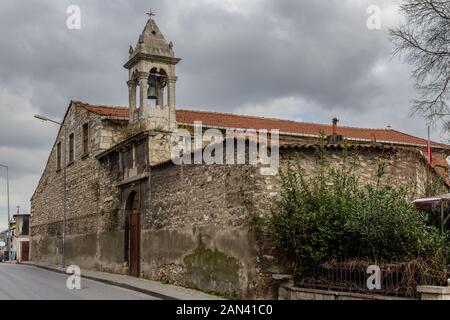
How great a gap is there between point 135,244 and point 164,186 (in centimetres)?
338

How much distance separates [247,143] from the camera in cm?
1347

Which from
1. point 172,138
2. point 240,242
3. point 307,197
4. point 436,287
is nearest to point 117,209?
point 172,138

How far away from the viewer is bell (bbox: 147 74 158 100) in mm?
21328

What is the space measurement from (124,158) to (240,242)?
8670mm

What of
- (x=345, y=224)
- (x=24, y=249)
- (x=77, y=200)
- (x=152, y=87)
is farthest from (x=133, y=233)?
(x=24, y=249)

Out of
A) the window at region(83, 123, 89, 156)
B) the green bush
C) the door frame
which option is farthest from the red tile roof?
the green bush

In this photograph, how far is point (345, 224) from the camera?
466 inches

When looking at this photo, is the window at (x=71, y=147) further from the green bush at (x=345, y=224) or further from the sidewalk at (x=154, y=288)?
the green bush at (x=345, y=224)

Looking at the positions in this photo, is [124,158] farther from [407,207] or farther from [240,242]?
[407,207]

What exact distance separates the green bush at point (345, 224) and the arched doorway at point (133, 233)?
7707 mm

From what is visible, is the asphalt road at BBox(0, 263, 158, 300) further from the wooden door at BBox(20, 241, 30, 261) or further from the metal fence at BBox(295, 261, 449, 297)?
the wooden door at BBox(20, 241, 30, 261)

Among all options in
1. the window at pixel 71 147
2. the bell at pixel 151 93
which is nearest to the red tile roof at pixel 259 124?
the window at pixel 71 147

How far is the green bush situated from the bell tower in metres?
8.57

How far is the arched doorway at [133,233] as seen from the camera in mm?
19531
